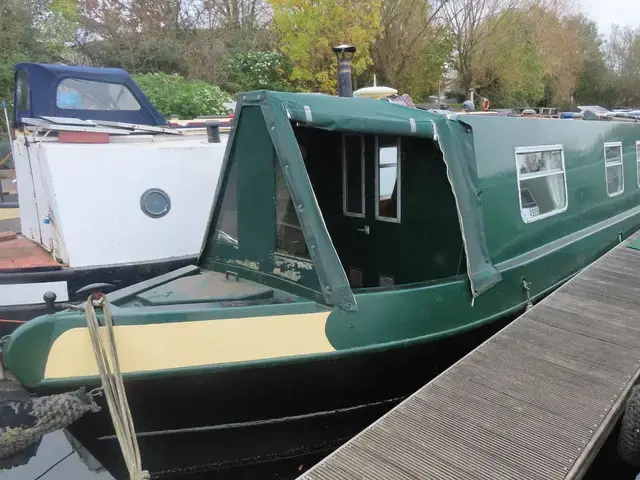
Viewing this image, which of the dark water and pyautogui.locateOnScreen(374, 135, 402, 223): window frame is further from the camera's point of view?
pyautogui.locateOnScreen(374, 135, 402, 223): window frame

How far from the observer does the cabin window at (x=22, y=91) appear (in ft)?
21.2

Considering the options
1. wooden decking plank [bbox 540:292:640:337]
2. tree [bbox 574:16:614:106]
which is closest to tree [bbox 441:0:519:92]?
tree [bbox 574:16:614:106]

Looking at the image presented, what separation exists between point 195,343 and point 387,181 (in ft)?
7.79

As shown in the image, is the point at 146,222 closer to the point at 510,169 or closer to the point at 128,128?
the point at 128,128

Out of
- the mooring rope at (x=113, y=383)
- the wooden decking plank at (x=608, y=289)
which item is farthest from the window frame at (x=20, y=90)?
the wooden decking plank at (x=608, y=289)

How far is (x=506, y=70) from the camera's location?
82.0 feet

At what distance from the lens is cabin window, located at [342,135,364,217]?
4.84m

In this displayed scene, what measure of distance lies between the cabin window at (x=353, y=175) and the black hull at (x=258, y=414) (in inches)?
61.5

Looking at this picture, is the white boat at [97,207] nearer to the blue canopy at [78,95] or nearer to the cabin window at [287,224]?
the blue canopy at [78,95]

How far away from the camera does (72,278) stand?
16.6 feet

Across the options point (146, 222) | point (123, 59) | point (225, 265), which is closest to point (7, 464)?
point (225, 265)

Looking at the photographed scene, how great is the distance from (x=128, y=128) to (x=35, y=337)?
3.88 m

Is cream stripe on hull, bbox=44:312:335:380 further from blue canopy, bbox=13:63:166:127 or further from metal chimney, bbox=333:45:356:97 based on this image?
blue canopy, bbox=13:63:166:127

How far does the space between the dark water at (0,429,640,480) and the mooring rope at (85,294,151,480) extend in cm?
98
